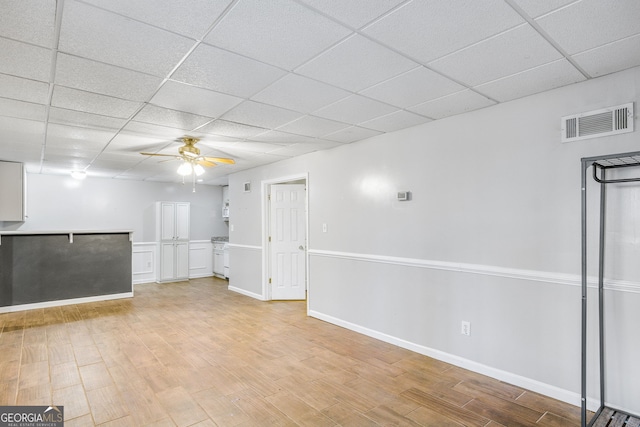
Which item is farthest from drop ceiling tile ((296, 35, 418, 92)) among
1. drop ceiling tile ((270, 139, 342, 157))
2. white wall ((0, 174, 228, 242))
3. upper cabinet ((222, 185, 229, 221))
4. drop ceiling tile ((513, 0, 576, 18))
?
upper cabinet ((222, 185, 229, 221))

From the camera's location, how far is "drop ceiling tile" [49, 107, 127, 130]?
3.15 metres

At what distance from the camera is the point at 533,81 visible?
8.29 ft

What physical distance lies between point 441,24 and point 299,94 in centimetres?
125

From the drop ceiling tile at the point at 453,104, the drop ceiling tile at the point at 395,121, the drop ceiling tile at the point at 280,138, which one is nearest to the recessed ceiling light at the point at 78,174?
the drop ceiling tile at the point at 280,138

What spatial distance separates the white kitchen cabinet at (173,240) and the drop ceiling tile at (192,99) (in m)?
5.51

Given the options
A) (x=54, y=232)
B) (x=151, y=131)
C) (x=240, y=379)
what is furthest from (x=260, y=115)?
(x=54, y=232)

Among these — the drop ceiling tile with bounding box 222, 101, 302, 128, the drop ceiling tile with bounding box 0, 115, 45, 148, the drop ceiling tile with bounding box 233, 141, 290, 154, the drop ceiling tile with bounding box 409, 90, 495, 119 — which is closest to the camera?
the drop ceiling tile with bounding box 409, 90, 495, 119

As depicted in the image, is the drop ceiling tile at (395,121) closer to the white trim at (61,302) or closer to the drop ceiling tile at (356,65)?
the drop ceiling tile at (356,65)

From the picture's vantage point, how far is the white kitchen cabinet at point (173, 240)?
313 inches

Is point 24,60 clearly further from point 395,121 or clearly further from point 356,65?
point 395,121

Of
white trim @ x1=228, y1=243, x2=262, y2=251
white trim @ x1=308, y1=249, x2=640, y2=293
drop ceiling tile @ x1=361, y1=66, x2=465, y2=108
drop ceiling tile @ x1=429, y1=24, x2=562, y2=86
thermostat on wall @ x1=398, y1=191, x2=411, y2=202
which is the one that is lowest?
white trim @ x1=228, y1=243, x2=262, y2=251

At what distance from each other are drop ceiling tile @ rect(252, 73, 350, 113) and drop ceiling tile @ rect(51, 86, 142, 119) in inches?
46.0

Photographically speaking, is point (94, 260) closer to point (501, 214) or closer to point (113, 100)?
point (113, 100)

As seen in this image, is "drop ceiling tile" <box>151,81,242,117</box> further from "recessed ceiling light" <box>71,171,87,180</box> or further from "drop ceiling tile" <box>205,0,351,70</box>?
"recessed ceiling light" <box>71,171,87,180</box>
